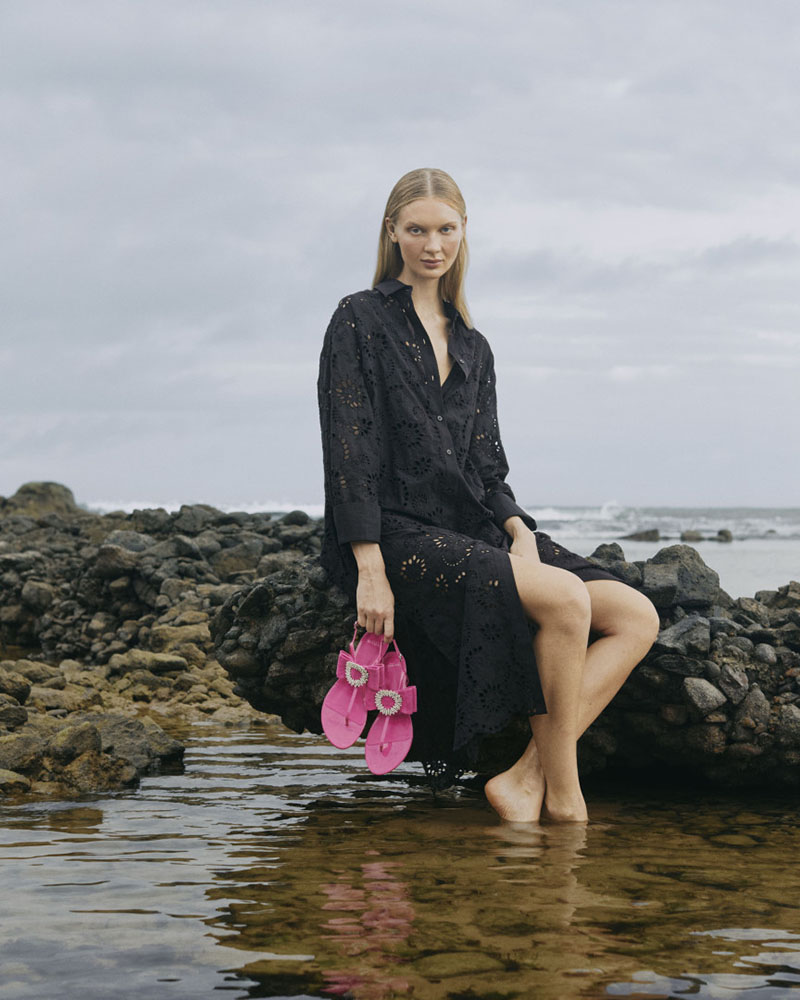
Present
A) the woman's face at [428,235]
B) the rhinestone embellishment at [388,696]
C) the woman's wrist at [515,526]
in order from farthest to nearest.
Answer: the woman's wrist at [515,526]
the woman's face at [428,235]
the rhinestone embellishment at [388,696]

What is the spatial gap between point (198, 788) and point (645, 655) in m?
1.77

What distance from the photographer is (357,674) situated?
3928mm

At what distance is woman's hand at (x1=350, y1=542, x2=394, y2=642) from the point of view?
3828 mm

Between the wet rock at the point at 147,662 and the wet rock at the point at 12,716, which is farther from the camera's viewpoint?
the wet rock at the point at 147,662

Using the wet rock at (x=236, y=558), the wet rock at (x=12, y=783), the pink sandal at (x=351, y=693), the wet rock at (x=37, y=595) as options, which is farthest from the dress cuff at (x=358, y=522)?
the wet rock at (x=37, y=595)

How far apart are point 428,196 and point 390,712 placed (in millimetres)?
1835

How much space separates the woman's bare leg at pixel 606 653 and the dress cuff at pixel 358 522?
807 mm

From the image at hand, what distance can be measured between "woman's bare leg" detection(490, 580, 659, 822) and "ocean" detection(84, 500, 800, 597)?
6.16 metres

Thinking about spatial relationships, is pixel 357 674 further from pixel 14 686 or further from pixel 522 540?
pixel 14 686

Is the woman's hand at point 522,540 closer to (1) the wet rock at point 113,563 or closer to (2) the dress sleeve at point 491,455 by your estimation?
(2) the dress sleeve at point 491,455

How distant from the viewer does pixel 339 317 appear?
4.16 metres

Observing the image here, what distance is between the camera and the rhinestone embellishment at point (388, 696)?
12.9ft

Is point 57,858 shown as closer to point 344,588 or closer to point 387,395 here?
point 344,588

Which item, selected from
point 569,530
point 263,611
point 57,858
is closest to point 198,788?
point 263,611
